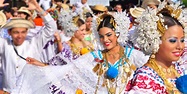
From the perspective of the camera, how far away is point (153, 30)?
4379 millimetres

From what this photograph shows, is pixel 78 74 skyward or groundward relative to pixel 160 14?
groundward

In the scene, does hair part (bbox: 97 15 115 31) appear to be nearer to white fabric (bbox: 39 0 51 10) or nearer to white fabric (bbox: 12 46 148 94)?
white fabric (bbox: 12 46 148 94)

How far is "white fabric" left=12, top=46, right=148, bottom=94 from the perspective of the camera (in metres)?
6.31

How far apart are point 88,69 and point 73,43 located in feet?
6.51

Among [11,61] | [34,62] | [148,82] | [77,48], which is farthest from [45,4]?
[148,82]

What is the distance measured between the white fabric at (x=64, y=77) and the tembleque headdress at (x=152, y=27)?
1790 millimetres

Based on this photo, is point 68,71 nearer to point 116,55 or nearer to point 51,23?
point 116,55

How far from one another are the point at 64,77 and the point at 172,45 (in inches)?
89.7

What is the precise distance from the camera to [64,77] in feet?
21.0

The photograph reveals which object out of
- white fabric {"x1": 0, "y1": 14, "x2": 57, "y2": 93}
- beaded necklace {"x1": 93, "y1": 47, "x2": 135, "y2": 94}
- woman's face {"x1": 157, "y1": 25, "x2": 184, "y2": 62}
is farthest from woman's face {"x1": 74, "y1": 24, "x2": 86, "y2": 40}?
woman's face {"x1": 157, "y1": 25, "x2": 184, "y2": 62}

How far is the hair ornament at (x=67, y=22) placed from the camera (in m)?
8.98

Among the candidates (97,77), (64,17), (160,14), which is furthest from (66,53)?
(160,14)

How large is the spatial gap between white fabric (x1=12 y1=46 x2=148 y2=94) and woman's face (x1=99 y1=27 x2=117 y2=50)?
15 cm

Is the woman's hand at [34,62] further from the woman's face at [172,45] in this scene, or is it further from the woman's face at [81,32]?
the woman's face at [172,45]
